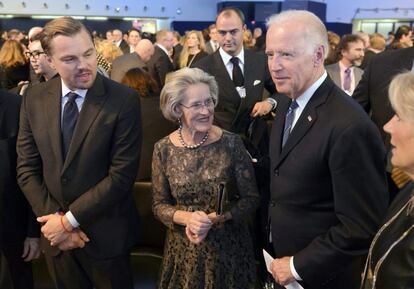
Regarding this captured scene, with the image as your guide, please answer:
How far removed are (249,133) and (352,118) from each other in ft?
5.61

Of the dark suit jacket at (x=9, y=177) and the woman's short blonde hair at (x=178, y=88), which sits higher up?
the woman's short blonde hair at (x=178, y=88)

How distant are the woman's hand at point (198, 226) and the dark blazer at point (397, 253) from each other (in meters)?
0.92

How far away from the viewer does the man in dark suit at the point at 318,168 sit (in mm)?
1616

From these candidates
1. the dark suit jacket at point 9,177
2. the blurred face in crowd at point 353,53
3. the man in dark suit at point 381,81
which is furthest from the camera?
the blurred face in crowd at point 353,53

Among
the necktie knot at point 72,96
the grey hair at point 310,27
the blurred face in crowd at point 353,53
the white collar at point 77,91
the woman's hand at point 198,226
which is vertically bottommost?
the woman's hand at point 198,226

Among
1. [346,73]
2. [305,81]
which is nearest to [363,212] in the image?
[305,81]

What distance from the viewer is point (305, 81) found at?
5.71ft

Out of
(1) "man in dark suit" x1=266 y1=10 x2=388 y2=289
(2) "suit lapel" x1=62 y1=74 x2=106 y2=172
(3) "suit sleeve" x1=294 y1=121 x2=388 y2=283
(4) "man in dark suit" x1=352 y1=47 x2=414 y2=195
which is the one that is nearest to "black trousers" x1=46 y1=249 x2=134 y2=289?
(2) "suit lapel" x1=62 y1=74 x2=106 y2=172

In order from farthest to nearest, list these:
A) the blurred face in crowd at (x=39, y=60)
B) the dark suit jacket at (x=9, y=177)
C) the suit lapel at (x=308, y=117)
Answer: the blurred face in crowd at (x=39, y=60) → the dark suit jacket at (x=9, y=177) → the suit lapel at (x=308, y=117)

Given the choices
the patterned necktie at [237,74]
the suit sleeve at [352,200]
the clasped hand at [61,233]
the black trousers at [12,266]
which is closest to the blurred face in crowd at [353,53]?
the patterned necktie at [237,74]

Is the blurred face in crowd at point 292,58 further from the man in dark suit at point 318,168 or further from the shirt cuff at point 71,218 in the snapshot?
the shirt cuff at point 71,218

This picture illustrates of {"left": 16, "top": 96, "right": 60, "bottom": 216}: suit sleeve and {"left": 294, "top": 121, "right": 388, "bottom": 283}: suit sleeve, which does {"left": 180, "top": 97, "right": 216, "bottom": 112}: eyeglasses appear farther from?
{"left": 294, "top": 121, "right": 388, "bottom": 283}: suit sleeve

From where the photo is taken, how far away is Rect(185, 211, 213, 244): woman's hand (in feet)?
7.21

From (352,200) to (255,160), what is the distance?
123cm
